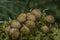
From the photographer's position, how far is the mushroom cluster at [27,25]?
0.72 metres

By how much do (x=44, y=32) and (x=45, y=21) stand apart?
6cm

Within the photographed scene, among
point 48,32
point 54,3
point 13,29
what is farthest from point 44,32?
point 54,3

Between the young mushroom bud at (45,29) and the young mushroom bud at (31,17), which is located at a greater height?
the young mushroom bud at (31,17)

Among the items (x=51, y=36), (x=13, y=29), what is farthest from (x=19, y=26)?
(x=51, y=36)

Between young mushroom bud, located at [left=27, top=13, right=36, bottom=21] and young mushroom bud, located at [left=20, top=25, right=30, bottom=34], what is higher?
young mushroom bud, located at [left=27, top=13, right=36, bottom=21]

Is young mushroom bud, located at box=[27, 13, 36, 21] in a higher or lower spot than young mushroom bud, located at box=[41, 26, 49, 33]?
higher

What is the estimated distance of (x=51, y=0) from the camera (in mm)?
2377

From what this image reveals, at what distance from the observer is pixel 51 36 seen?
761 mm

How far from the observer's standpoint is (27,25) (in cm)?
73

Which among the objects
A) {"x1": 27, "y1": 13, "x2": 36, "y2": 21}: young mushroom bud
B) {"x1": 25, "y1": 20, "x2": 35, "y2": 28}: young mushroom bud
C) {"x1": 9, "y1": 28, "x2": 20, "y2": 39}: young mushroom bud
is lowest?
{"x1": 9, "y1": 28, "x2": 20, "y2": 39}: young mushroom bud

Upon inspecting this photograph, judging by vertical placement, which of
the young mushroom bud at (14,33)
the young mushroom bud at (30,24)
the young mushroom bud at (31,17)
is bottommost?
the young mushroom bud at (14,33)

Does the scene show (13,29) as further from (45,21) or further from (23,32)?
(45,21)

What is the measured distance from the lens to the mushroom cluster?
716mm

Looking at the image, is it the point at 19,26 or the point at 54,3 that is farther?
the point at 54,3
